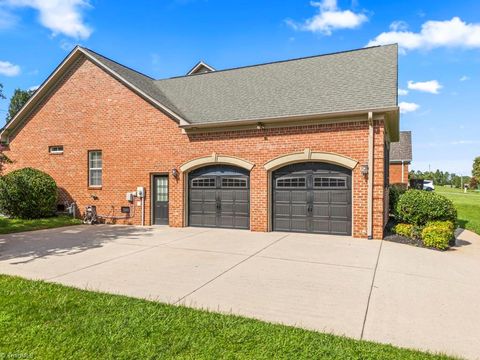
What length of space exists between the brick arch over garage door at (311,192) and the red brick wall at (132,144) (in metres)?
0.31

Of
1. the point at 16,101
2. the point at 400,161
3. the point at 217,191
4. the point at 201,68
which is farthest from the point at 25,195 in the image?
the point at 16,101

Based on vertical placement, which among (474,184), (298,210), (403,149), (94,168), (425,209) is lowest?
Answer: (298,210)

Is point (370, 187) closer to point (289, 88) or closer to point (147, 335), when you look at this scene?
point (289, 88)

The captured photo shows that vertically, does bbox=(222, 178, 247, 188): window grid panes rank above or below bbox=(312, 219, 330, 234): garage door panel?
above

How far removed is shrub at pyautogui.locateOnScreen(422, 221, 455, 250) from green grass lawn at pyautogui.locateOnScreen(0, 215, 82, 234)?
1377 cm

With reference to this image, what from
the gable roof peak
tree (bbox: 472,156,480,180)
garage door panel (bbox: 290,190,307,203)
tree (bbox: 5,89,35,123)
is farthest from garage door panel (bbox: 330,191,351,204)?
tree (bbox: 472,156,480,180)

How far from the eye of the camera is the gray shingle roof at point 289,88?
1105 centimetres

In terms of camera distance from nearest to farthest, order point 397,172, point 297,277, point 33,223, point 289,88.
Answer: point 297,277 → point 33,223 → point 289,88 → point 397,172

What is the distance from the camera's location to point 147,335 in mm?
3746

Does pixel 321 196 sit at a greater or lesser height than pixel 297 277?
greater

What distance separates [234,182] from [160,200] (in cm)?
374

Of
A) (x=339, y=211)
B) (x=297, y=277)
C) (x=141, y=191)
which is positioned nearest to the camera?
(x=297, y=277)

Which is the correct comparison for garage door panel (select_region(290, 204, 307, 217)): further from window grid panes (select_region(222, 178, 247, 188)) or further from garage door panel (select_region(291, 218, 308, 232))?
window grid panes (select_region(222, 178, 247, 188))

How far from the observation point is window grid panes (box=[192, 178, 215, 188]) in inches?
505
